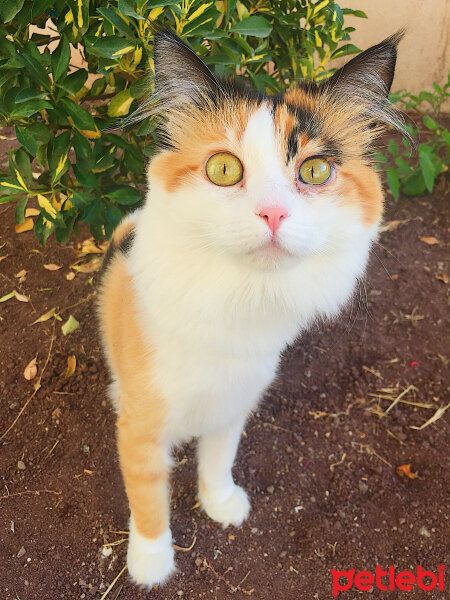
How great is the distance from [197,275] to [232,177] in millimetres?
198

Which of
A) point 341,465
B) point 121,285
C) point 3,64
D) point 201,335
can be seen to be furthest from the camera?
point 341,465

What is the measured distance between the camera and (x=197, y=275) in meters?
0.98

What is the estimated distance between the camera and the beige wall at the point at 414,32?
116 inches

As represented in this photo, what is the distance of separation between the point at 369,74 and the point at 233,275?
519 millimetres

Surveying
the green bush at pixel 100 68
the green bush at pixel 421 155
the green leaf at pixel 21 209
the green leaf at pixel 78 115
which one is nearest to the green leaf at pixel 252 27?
the green bush at pixel 100 68

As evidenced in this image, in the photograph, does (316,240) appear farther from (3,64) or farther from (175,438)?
(3,64)

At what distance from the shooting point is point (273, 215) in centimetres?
84

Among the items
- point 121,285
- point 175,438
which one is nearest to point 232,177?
point 121,285

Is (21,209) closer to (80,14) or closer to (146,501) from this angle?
(80,14)

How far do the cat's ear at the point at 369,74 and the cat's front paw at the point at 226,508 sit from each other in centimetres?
118

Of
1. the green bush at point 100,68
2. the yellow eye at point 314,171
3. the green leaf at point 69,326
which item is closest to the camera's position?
the yellow eye at point 314,171

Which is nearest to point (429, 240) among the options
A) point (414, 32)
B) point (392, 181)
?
point (392, 181)

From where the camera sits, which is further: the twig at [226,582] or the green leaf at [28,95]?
the twig at [226,582]

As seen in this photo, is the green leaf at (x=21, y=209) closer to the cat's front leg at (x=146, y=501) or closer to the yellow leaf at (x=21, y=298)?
the yellow leaf at (x=21, y=298)
